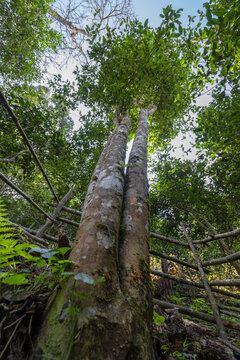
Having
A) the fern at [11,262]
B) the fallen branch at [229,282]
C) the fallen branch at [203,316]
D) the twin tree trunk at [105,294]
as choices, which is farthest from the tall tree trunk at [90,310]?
the fallen branch at [229,282]

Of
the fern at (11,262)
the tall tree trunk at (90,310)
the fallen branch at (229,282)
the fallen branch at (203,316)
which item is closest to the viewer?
the tall tree trunk at (90,310)

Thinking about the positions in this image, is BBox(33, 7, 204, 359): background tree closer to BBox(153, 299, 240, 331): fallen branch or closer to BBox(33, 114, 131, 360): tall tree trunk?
BBox(33, 114, 131, 360): tall tree trunk

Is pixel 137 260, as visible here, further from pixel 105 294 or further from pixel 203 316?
pixel 203 316

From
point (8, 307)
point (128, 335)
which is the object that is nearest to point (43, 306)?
point (8, 307)

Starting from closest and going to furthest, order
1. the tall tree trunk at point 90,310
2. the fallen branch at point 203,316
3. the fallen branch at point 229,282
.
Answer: the tall tree trunk at point 90,310
the fallen branch at point 203,316
the fallen branch at point 229,282

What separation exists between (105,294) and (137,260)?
18.1 inches

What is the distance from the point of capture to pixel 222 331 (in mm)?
2160

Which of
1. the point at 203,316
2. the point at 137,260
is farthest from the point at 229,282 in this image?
the point at 137,260

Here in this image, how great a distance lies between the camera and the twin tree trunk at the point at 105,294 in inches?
32.5

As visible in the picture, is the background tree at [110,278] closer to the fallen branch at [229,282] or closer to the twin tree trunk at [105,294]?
the twin tree trunk at [105,294]

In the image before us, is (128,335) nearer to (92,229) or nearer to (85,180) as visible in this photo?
(92,229)

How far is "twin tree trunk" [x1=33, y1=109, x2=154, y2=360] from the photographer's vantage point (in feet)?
2.71

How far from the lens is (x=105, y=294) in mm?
1028

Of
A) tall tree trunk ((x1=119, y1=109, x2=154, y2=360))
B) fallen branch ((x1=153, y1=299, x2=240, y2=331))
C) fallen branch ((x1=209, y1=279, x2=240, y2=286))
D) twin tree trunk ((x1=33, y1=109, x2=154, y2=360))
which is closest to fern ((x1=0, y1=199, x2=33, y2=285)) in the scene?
twin tree trunk ((x1=33, y1=109, x2=154, y2=360))
